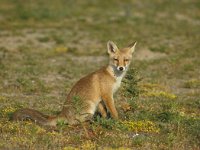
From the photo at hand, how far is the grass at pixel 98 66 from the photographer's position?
33.8ft

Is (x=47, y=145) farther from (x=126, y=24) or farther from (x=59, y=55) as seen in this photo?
(x=126, y=24)

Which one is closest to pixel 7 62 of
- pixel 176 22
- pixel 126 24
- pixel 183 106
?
pixel 183 106

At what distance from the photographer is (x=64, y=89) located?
52.4 feet

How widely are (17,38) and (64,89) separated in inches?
394

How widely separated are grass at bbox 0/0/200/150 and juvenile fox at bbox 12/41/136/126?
23 cm

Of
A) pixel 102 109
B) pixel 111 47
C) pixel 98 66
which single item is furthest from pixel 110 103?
pixel 98 66

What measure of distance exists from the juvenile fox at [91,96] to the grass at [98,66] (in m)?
0.23

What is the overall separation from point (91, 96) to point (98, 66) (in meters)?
8.99

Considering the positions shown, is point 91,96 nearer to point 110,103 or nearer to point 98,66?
point 110,103

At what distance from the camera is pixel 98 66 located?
65.7ft

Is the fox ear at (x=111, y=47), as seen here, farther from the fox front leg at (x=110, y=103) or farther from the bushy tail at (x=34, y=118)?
the bushy tail at (x=34, y=118)

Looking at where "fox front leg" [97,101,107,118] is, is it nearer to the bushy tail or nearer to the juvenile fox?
the juvenile fox

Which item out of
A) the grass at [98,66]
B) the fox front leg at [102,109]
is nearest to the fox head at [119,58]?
the grass at [98,66]

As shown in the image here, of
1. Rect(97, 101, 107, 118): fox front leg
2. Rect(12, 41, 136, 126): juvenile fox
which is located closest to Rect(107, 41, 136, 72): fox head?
Rect(12, 41, 136, 126): juvenile fox
